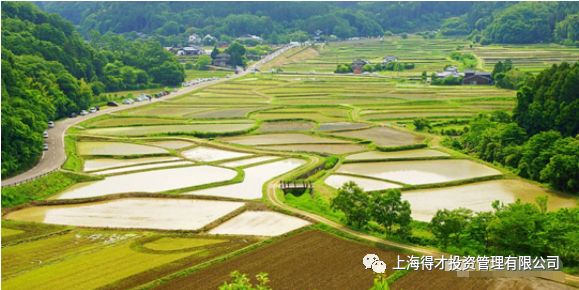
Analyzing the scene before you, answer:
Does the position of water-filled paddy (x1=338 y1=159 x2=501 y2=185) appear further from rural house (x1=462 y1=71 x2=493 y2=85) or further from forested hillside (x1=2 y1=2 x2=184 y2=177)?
rural house (x1=462 y1=71 x2=493 y2=85)

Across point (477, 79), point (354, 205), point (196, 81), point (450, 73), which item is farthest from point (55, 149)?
point (450, 73)

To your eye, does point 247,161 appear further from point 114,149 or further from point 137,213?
point 137,213

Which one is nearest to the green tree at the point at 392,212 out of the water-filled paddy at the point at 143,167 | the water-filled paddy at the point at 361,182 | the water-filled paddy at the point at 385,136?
the water-filled paddy at the point at 361,182

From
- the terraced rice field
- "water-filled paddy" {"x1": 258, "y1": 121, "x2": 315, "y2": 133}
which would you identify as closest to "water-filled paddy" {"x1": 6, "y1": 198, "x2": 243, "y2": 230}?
the terraced rice field

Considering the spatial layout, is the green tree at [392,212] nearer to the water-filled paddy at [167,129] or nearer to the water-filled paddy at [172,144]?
the water-filled paddy at [172,144]

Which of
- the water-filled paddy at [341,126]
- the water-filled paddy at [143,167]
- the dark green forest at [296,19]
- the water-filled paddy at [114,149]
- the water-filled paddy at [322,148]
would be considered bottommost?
the water-filled paddy at [322,148]

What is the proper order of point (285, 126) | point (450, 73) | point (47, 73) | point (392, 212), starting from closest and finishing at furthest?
point (392, 212) → point (285, 126) → point (47, 73) → point (450, 73)
